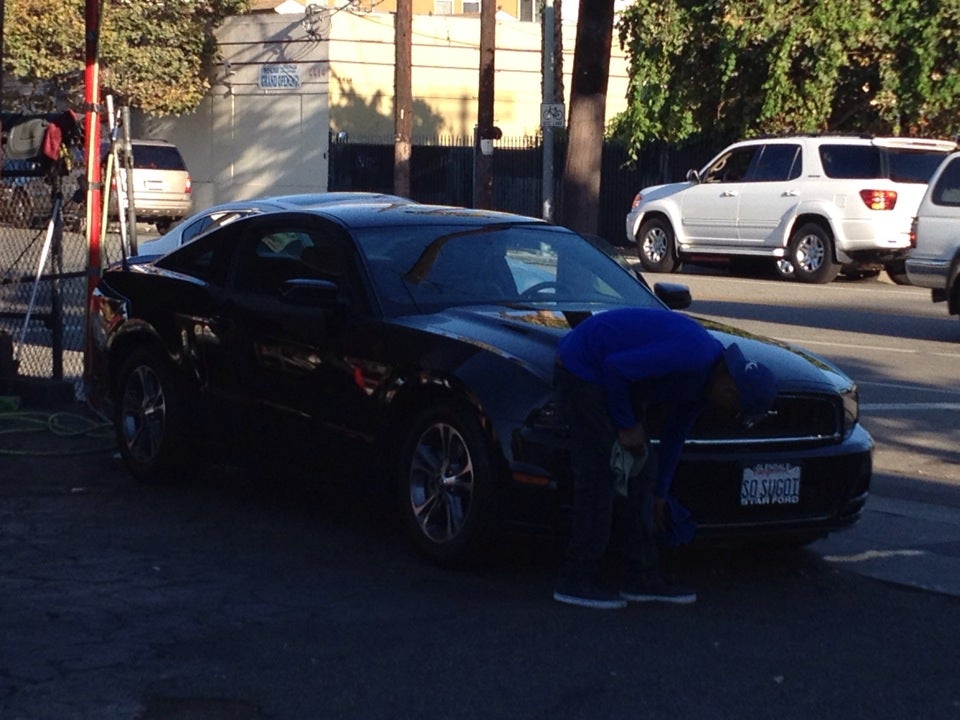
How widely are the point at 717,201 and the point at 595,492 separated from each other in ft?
63.3

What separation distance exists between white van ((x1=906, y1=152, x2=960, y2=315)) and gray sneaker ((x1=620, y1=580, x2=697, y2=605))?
10.9 m

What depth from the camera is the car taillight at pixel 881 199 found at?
22.6 meters

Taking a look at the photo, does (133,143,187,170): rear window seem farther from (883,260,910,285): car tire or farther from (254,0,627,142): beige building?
(883,260,910,285): car tire

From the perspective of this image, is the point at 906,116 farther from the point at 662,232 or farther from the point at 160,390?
the point at 160,390

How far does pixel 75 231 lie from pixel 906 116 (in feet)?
58.9

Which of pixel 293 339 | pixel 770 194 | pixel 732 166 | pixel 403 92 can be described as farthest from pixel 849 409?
pixel 403 92

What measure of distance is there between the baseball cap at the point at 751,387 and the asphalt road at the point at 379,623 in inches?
33.6

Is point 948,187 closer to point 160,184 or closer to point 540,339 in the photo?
point 540,339

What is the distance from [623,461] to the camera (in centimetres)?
597

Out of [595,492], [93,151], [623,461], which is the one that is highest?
[93,151]

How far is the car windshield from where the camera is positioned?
7.39m

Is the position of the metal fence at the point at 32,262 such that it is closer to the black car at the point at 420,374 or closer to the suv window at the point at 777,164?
the black car at the point at 420,374

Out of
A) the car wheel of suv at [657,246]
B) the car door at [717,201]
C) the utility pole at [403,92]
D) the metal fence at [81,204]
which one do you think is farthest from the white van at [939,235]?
the utility pole at [403,92]

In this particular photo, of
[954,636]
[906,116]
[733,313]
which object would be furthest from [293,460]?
[906,116]
